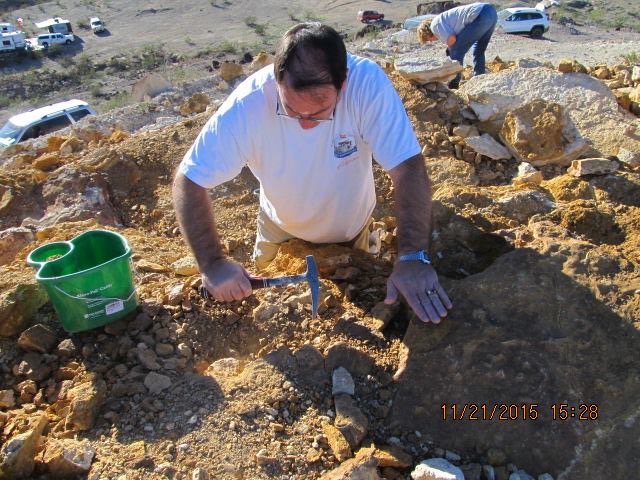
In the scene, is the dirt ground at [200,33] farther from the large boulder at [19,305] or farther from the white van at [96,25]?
the large boulder at [19,305]

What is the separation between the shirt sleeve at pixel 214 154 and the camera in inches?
103

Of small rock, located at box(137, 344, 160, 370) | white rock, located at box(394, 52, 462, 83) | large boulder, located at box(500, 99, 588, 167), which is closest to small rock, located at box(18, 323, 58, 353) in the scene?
small rock, located at box(137, 344, 160, 370)

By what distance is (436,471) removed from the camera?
1984mm

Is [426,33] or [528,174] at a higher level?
[528,174]

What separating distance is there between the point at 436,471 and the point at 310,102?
1.54 meters

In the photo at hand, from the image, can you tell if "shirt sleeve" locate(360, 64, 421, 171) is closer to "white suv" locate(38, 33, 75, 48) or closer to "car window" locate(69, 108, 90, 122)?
"car window" locate(69, 108, 90, 122)

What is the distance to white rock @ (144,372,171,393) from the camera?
7.94 feet

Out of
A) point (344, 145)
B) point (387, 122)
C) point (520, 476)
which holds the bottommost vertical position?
point (520, 476)

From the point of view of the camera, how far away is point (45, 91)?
69.8ft

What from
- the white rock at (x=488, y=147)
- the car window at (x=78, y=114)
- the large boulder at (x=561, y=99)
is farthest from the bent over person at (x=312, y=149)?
the car window at (x=78, y=114)

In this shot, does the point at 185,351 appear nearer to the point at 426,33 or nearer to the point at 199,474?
Result: the point at 199,474

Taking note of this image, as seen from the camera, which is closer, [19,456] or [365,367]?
[19,456]

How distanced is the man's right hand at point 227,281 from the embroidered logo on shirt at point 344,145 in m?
0.78

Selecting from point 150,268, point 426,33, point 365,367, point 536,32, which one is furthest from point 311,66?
point 536,32
